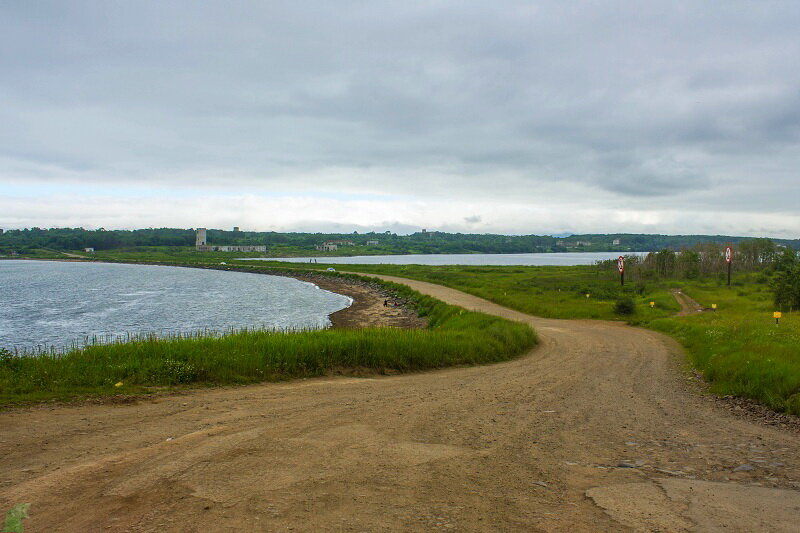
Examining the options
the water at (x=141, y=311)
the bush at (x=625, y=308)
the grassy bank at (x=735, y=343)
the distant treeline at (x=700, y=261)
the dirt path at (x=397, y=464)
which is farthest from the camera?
the distant treeline at (x=700, y=261)

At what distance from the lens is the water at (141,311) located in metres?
37.3

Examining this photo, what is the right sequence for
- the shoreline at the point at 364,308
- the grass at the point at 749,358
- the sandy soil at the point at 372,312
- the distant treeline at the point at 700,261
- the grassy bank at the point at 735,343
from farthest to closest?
1. the distant treeline at the point at 700,261
2. the shoreline at the point at 364,308
3. the sandy soil at the point at 372,312
4. the grassy bank at the point at 735,343
5. the grass at the point at 749,358

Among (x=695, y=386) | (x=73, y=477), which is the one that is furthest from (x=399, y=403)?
(x=695, y=386)

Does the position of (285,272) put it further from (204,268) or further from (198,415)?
(198,415)

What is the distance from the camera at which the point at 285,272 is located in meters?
124

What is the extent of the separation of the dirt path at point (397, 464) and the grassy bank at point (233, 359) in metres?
1.31

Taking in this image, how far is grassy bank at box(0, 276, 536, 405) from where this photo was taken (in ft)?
38.0

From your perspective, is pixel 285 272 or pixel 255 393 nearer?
pixel 255 393

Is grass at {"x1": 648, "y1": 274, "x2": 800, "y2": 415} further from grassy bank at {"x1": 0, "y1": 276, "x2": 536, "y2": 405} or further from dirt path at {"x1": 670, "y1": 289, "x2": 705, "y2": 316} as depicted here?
dirt path at {"x1": 670, "y1": 289, "x2": 705, "y2": 316}

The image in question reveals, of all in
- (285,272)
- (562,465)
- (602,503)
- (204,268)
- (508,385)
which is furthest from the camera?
(204,268)

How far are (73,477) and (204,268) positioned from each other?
152m

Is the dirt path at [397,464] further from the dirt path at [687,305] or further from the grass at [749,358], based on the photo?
the dirt path at [687,305]

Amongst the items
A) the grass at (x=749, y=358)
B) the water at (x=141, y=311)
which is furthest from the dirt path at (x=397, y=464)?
the water at (x=141, y=311)

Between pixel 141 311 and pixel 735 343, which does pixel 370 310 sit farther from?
pixel 735 343
